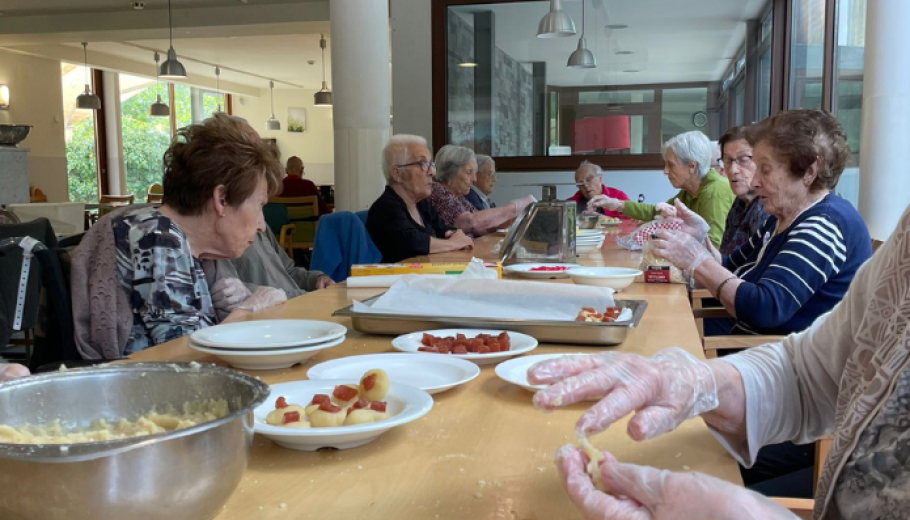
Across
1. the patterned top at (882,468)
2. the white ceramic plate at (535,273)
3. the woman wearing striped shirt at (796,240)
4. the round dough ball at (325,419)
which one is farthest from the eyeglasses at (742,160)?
the round dough ball at (325,419)

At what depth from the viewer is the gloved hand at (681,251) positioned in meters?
2.23

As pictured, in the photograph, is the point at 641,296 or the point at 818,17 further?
the point at 818,17

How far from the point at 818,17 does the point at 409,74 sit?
3.39m

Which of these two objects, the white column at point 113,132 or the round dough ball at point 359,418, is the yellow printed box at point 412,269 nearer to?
the round dough ball at point 359,418

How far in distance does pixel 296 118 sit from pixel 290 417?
57.2 ft

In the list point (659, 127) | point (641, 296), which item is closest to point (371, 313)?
point (641, 296)

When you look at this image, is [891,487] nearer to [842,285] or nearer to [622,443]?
[622,443]

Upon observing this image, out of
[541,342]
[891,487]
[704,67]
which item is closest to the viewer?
[891,487]

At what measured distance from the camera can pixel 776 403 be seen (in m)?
1.01

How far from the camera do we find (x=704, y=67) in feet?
23.2

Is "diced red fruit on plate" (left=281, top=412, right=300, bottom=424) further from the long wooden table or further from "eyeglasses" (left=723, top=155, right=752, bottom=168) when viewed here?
"eyeglasses" (left=723, top=155, right=752, bottom=168)

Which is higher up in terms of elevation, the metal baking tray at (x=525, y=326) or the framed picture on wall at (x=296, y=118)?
the framed picture on wall at (x=296, y=118)

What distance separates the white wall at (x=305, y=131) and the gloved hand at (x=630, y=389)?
16.9m

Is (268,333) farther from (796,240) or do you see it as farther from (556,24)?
(556,24)
